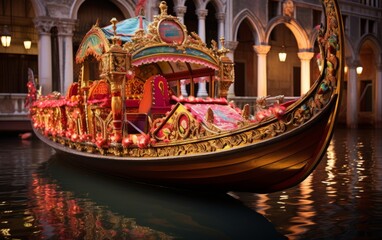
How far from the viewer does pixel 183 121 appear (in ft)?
17.7

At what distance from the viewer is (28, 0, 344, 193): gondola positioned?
4188 millimetres

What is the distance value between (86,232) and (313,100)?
2067 millimetres

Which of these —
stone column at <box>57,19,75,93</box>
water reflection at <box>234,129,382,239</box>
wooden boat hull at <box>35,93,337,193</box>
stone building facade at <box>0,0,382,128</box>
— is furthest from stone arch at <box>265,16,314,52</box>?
wooden boat hull at <box>35,93,337,193</box>

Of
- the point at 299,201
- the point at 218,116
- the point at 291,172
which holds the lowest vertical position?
the point at 299,201

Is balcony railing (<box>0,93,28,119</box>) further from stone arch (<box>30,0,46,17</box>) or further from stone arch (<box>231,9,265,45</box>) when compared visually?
stone arch (<box>231,9,265,45</box>)

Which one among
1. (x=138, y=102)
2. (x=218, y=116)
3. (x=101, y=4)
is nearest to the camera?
(x=218, y=116)

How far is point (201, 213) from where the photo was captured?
4746 mm

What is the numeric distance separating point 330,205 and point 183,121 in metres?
1.68

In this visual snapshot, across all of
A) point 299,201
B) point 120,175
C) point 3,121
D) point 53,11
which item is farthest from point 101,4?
point 299,201

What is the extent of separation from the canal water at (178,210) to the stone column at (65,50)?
6.75 metres

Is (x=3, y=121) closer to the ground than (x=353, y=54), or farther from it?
closer to the ground

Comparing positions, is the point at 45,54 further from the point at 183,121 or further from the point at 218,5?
the point at 183,121

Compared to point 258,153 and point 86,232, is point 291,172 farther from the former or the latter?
point 86,232

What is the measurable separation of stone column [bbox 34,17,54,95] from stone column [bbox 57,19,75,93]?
28cm
